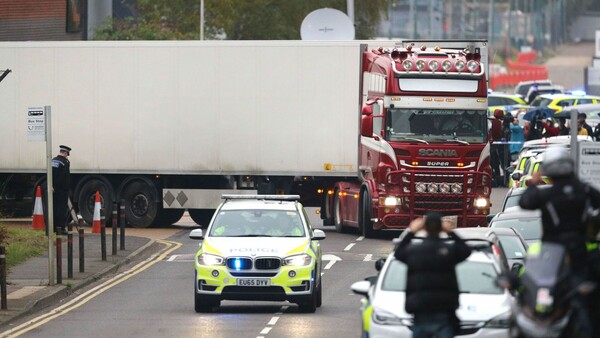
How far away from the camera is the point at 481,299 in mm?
16797

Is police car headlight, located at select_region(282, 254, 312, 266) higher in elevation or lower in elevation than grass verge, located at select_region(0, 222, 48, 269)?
higher

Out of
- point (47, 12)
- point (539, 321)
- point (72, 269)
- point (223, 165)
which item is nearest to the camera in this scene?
point (539, 321)

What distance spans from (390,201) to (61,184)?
6699 millimetres

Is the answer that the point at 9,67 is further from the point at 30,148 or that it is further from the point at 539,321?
the point at 539,321

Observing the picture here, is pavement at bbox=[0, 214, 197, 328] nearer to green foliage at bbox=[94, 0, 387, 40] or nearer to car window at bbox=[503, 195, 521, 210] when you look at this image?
car window at bbox=[503, 195, 521, 210]

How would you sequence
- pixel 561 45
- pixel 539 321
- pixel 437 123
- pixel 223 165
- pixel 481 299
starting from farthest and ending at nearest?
pixel 561 45, pixel 223 165, pixel 437 123, pixel 481 299, pixel 539 321

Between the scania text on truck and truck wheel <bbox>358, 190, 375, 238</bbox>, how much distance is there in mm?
336

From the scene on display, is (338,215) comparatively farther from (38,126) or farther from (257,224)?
(257,224)

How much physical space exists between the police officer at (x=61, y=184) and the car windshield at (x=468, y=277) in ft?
59.3

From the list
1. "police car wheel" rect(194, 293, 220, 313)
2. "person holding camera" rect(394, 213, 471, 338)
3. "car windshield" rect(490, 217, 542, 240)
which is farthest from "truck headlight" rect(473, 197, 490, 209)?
"person holding camera" rect(394, 213, 471, 338)

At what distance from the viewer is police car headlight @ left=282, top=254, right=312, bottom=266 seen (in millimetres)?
22875

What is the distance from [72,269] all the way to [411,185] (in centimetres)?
816

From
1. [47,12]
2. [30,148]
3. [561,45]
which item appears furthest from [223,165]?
[561,45]

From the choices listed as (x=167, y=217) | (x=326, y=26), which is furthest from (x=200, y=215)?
Result: (x=326, y=26)
